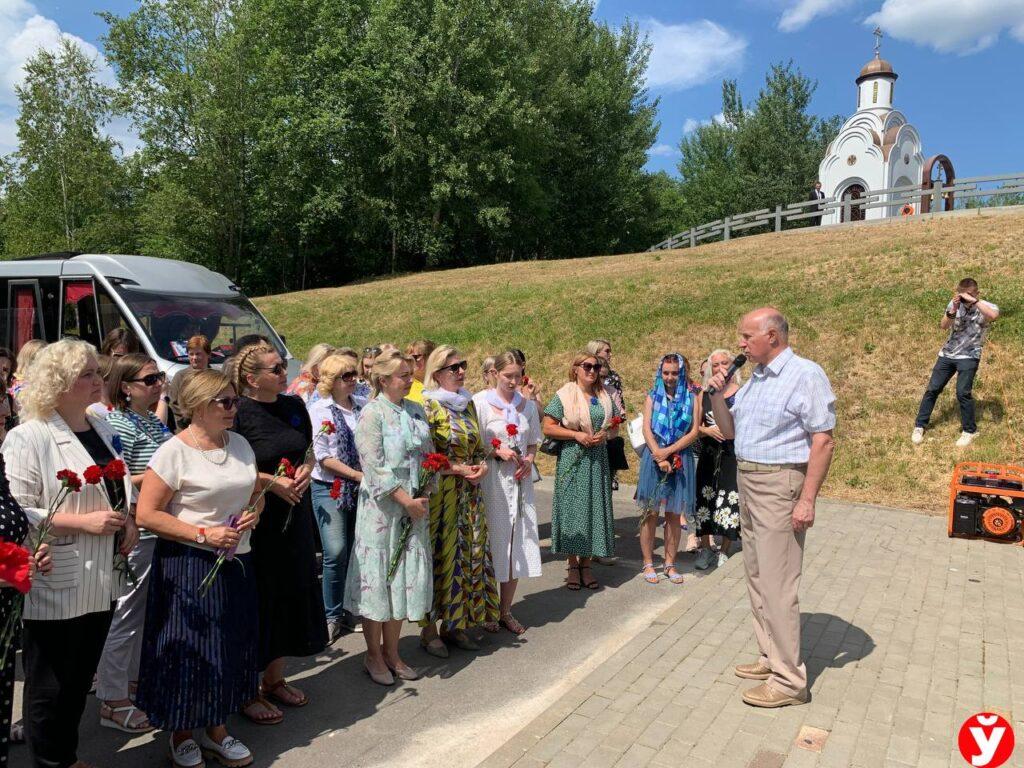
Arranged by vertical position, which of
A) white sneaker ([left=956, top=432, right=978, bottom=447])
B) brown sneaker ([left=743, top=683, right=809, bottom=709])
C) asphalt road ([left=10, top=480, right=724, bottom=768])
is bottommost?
asphalt road ([left=10, top=480, right=724, bottom=768])

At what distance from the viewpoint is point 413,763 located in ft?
11.8

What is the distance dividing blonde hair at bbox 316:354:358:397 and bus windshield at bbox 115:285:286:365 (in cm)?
518

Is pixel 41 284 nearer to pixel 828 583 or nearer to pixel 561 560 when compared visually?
pixel 561 560

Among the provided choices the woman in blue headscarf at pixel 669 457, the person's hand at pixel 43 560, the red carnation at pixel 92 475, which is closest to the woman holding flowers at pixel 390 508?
the red carnation at pixel 92 475

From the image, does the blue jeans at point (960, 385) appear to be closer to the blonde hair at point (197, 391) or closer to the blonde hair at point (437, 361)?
the blonde hair at point (437, 361)

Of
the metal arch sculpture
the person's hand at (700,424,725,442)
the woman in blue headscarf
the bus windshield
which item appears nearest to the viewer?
the woman in blue headscarf

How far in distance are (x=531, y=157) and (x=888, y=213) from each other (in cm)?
1716

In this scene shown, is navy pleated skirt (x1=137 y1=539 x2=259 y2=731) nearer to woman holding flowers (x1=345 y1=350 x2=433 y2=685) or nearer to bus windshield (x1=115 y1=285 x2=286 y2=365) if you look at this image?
woman holding flowers (x1=345 y1=350 x2=433 y2=685)

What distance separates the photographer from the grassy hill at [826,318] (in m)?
10.1

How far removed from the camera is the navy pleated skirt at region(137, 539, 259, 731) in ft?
10.8

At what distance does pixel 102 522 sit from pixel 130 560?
1.15 metres

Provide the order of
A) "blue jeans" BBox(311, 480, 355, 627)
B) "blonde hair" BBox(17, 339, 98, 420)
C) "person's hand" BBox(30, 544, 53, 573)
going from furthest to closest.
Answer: "blue jeans" BBox(311, 480, 355, 627)
"blonde hair" BBox(17, 339, 98, 420)
"person's hand" BBox(30, 544, 53, 573)

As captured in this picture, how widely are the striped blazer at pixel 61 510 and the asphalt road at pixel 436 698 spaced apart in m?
1.04

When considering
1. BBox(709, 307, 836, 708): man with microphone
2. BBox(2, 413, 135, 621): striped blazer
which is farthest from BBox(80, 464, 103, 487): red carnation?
BBox(709, 307, 836, 708): man with microphone
